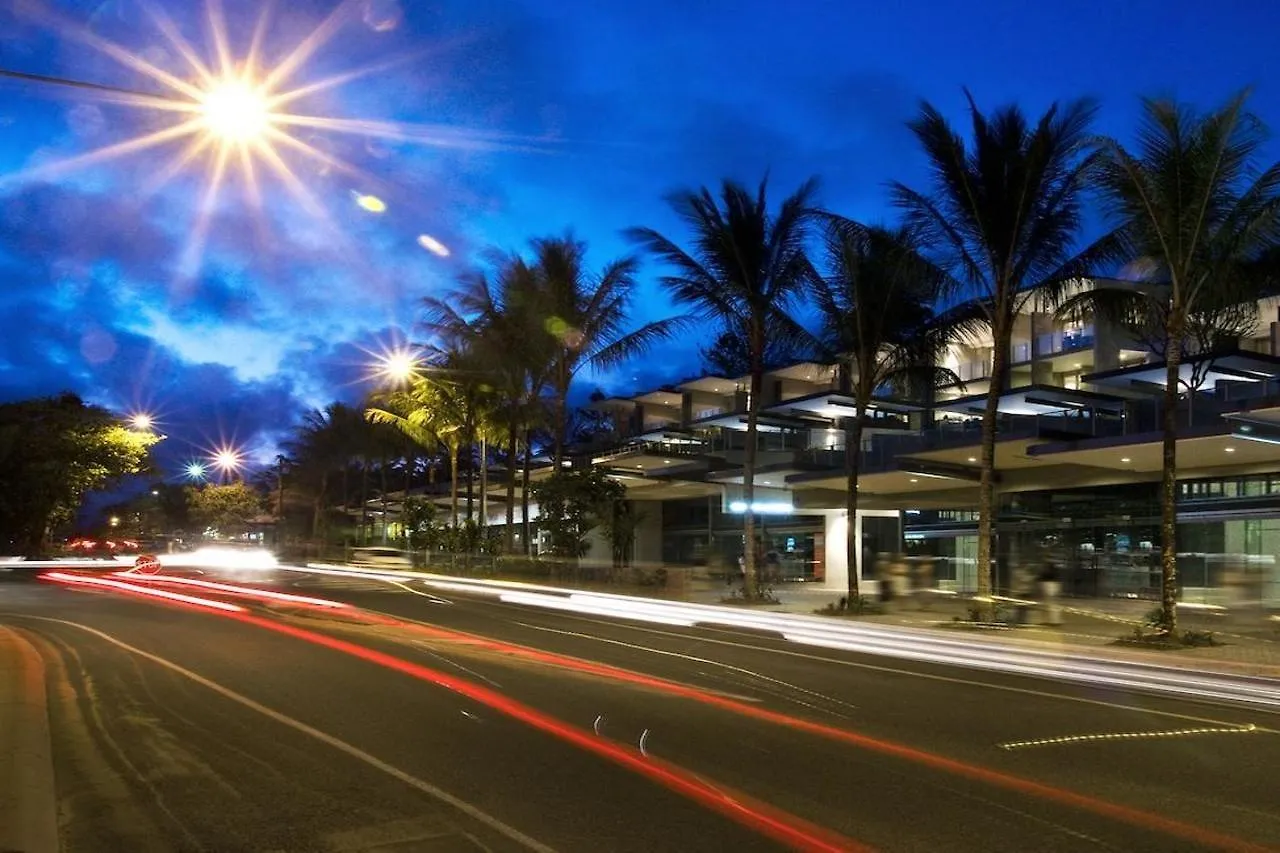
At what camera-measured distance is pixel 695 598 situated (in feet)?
95.2

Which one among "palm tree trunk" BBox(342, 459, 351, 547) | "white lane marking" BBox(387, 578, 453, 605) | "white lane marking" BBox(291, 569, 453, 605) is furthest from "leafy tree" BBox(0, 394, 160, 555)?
"palm tree trunk" BBox(342, 459, 351, 547)

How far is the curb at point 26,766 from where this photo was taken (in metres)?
5.90

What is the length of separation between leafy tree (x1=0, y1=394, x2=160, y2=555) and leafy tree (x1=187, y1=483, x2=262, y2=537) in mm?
37348

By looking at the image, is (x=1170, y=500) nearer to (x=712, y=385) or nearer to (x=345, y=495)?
(x=712, y=385)

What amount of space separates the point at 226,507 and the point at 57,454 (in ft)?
137

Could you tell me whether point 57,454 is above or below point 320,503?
above

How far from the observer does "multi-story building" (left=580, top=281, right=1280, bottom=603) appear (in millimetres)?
25922

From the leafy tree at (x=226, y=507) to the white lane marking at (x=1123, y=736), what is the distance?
3392 inches

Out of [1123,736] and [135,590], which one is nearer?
[1123,736]

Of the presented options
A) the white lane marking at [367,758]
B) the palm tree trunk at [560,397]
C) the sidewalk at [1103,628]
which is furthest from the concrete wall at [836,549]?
the white lane marking at [367,758]

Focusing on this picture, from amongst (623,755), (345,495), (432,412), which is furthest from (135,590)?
(345,495)

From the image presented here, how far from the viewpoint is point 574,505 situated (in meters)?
33.0

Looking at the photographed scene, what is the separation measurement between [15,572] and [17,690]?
35177 millimetres

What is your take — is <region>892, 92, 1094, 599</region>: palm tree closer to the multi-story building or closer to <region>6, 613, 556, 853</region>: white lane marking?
the multi-story building
